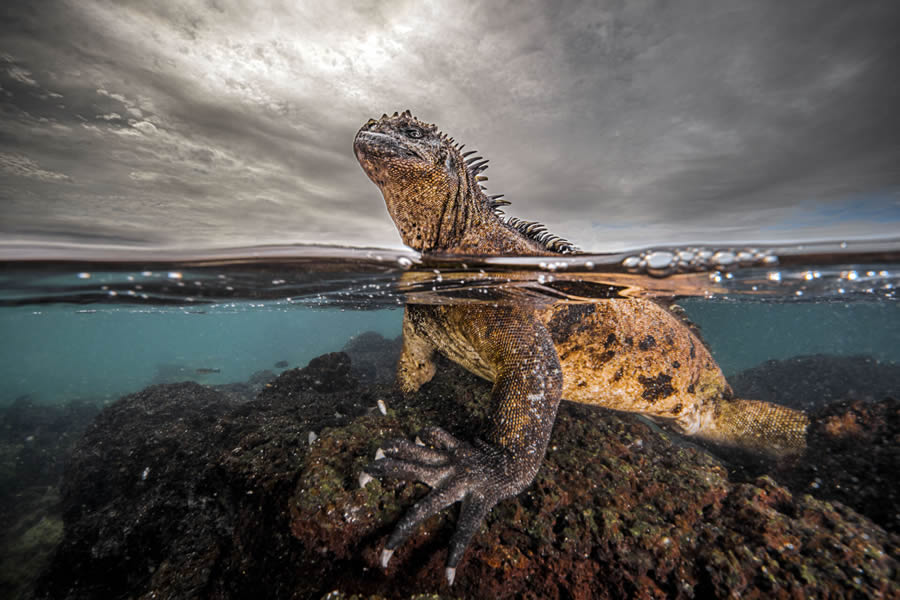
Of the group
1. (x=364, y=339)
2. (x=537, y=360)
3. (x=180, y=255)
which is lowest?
(x=364, y=339)

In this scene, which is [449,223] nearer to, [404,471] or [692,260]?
[404,471]

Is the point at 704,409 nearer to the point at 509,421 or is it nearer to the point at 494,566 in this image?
the point at 509,421

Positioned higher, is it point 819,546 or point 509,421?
point 509,421

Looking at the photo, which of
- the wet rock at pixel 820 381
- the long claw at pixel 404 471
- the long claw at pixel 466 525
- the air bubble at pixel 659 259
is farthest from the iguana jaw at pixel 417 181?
the wet rock at pixel 820 381

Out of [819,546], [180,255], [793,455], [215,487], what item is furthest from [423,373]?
[793,455]

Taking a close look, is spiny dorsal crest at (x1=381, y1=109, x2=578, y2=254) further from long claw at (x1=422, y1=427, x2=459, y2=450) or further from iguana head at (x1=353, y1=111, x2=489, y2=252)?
long claw at (x1=422, y1=427, x2=459, y2=450)

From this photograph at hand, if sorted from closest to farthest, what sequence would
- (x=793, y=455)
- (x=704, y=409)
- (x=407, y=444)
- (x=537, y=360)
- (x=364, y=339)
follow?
(x=407, y=444) → (x=537, y=360) → (x=793, y=455) → (x=704, y=409) → (x=364, y=339)
